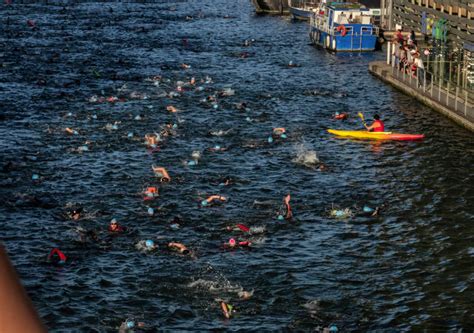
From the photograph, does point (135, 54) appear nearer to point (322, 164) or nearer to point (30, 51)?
point (30, 51)

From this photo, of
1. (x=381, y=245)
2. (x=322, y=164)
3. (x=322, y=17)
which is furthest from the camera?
(x=322, y=17)

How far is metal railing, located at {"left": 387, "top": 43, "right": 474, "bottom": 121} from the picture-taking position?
43156mm

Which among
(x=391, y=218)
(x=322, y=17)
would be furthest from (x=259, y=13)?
(x=391, y=218)

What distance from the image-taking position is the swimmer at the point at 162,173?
33881 mm

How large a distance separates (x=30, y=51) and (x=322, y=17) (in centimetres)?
2712

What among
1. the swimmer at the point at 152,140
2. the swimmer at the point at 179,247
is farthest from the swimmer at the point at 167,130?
the swimmer at the point at 179,247

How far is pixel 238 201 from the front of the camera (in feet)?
102

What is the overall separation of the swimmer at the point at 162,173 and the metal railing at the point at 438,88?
16562mm

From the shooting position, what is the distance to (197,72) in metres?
61.2

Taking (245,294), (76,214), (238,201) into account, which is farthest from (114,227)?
(245,294)

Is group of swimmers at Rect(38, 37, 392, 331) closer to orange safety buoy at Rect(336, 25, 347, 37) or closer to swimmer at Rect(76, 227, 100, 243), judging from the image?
swimmer at Rect(76, 227, 100, 243)

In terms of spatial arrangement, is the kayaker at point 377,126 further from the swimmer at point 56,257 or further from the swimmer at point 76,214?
the swimmer at point 56,257

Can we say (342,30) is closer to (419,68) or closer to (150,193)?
(419,68)

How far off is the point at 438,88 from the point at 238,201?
21312 mm
